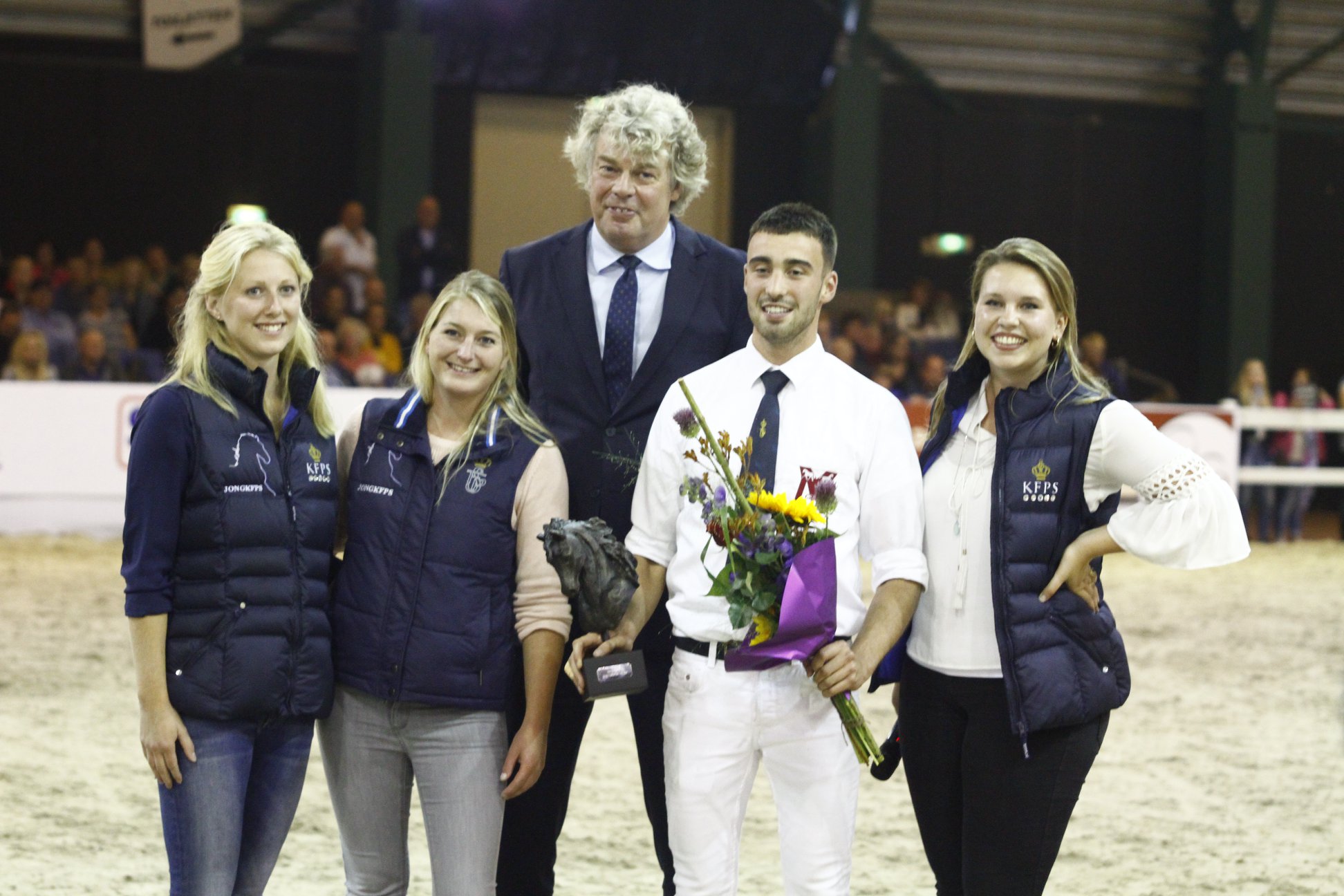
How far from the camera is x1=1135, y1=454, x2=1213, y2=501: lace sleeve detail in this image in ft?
8.77

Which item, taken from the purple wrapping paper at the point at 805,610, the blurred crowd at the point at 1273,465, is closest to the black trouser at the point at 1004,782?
the purple wrapping paper at the point at 805,610

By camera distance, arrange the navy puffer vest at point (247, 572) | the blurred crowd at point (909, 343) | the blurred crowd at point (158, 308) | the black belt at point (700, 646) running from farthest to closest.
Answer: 1. the blurred crowd at point (909, 343)
2. the blurred crowd at point (158, 308)
3. the black belt at point (700, 646)
4. the navy puffer vest at point (247, 572)

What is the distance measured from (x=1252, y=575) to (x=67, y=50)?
1094 centimetres

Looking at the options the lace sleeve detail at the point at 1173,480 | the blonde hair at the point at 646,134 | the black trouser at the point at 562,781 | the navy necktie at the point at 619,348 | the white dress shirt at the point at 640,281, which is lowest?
the black trouser at the point at 562,781

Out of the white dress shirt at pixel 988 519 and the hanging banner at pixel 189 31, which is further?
the hanging banner at pixel 189 31

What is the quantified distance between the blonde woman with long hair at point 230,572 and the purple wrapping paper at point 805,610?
0.86 meters

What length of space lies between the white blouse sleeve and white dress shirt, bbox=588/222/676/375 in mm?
1049

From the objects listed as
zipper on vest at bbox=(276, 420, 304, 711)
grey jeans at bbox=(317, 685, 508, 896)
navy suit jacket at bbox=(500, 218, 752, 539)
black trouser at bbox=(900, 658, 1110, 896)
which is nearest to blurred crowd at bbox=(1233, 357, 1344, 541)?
navy suit jacket at bbox=(500, 218, 752, 539)

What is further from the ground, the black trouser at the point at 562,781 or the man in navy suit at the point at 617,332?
the man in navy suit at the point at 617,332

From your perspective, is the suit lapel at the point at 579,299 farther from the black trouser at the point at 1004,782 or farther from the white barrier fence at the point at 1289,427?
the white barrier fence at the point at 1289,427

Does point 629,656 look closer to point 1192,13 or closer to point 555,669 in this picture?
point 555,669

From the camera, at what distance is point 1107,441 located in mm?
2723

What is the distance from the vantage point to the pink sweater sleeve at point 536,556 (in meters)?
2.83

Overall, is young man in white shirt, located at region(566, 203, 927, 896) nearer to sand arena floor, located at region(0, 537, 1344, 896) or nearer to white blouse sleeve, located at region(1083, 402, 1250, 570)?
white blouse sleeve, located at region(1083, 402, 1250, 570)
